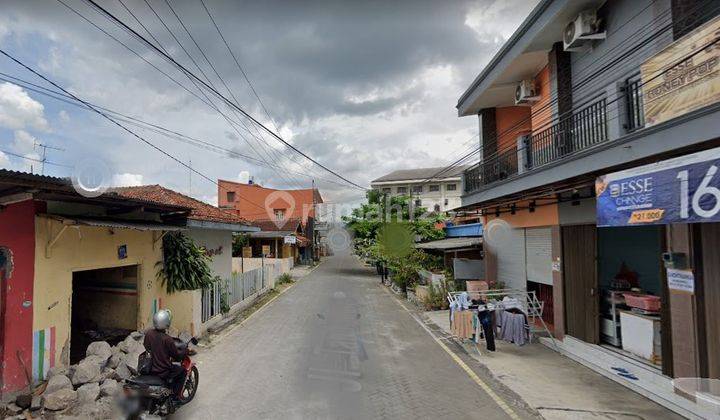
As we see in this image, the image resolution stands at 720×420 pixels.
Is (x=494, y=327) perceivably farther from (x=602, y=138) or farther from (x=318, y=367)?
(x=602, y=138)

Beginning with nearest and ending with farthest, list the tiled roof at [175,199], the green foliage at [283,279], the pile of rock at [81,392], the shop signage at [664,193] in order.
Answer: the shop signage at [664,193] → the pile of rock at [81,392] → the tiled roof at [175,199] → the green foliage at [283,279]

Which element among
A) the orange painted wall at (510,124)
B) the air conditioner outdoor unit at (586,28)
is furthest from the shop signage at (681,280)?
the orange painted wall at (510,124)

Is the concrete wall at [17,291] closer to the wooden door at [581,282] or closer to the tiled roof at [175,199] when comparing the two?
the tiled roof at [175,199]

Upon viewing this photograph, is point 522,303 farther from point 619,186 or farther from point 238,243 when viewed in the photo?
point 238,243

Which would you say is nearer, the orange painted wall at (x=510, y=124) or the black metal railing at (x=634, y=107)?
the black metal railing at (x=634, y=107)

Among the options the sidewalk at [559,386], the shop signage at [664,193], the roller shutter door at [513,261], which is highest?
the shop signage at [664,193]

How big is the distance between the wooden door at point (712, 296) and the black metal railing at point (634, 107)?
88.7 inches

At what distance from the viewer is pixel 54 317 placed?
6035 millimetres

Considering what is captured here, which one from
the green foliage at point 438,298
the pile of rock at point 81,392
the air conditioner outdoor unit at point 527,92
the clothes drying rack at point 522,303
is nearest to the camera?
the pile of rock at point 81,392

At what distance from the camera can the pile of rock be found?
5066 millimetres

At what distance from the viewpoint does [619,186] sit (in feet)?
19.8

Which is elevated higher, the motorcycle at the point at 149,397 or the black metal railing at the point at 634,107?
the black metal railing at the point at 634,107

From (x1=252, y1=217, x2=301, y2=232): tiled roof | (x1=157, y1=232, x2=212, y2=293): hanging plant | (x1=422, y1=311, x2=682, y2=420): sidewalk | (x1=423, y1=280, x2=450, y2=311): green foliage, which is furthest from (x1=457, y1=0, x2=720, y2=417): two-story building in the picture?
(x1=252, y1=217, x2=301, y2=232): tiled roof

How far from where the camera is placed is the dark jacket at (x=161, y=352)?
5.27 meters
